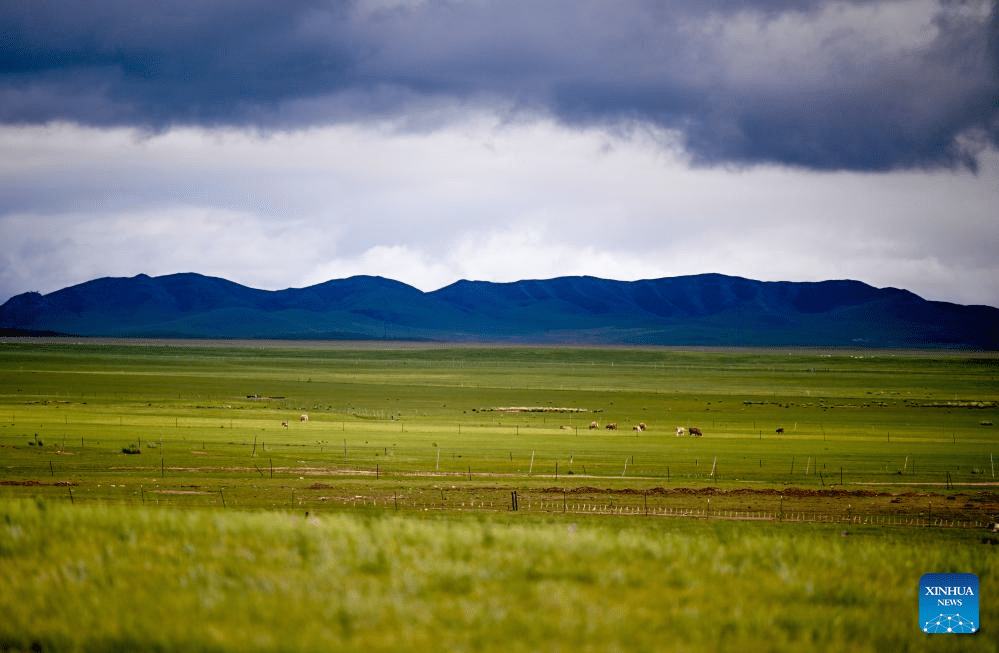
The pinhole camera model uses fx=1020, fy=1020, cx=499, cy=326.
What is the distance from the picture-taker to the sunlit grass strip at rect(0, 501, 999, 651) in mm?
8516

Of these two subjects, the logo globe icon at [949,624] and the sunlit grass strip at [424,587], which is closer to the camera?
the sunlit grass strip at [424,587]

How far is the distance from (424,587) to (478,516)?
22427 millimetres

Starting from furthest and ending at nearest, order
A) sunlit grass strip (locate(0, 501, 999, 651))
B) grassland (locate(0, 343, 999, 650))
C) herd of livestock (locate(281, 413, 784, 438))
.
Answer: herd of livestock (locate(281, 413, 784, 438)) → grassland (locate(0, 343, 999, 650)) → sunlit grass strip (locate(0, 501, 999, 651))

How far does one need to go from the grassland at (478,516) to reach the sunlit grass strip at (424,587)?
0.03m

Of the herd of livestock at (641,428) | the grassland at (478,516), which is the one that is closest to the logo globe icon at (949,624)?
the grassland at (478,516)

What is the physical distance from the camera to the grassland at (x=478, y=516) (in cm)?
879

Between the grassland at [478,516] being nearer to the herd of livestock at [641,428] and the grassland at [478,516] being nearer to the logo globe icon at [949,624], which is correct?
the logo globe icon at [949,624]

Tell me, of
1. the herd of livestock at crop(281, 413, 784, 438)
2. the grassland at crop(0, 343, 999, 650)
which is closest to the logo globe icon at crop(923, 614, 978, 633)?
the grassland at crop(0, 343, 999, 650)

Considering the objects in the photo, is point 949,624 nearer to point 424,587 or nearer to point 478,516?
point 424,587

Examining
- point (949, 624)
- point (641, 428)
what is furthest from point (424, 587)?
point (641, 428)

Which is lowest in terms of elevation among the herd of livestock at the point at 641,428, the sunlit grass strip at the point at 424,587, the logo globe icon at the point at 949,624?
the herd of livestock at the point at 641,428

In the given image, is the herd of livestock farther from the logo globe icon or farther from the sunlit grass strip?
the logo globe icon

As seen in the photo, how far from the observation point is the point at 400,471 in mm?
48125

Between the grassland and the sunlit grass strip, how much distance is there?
0.10ft
